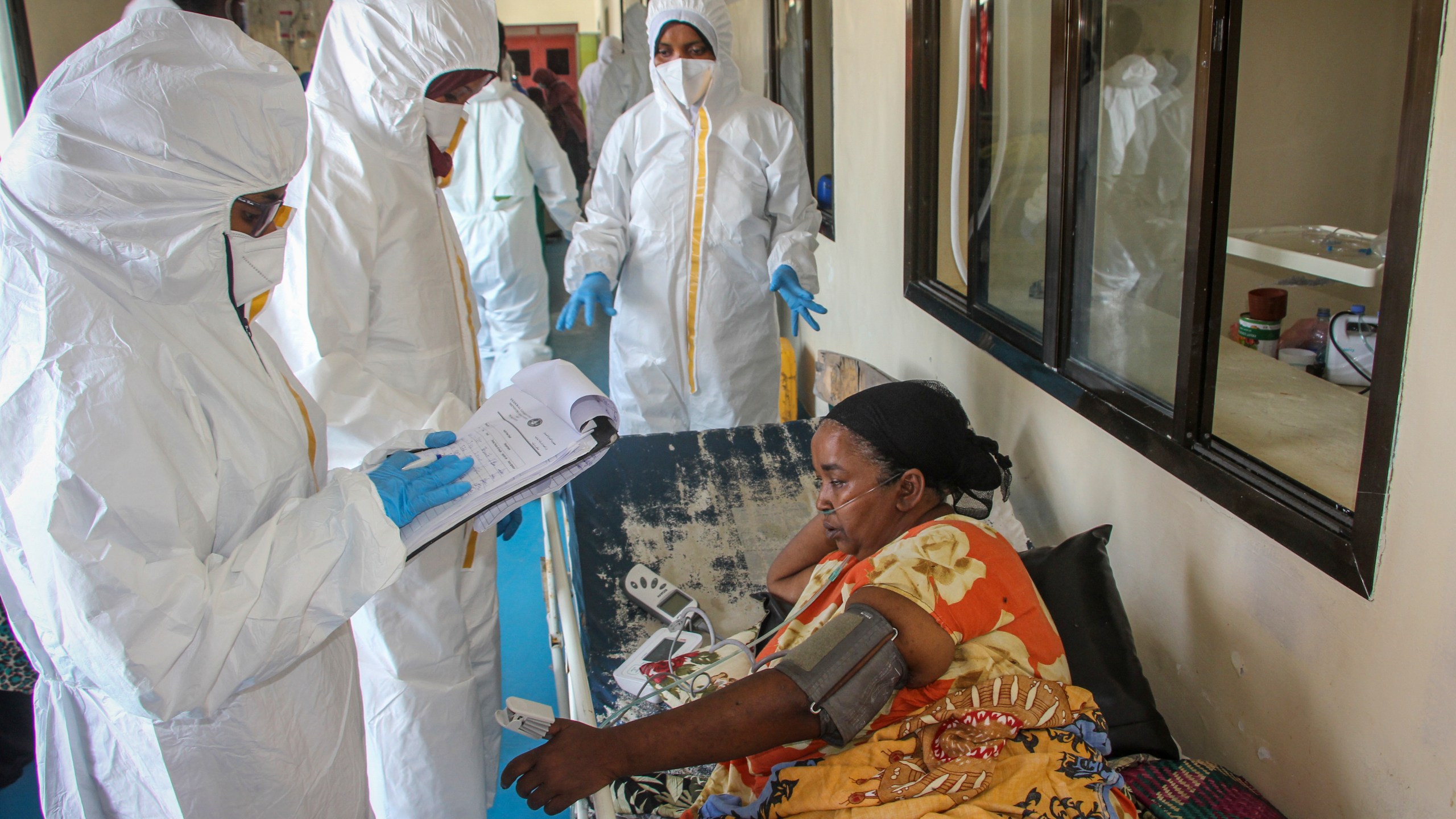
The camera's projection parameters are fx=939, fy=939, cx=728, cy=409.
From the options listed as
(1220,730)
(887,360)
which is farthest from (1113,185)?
(887,360)

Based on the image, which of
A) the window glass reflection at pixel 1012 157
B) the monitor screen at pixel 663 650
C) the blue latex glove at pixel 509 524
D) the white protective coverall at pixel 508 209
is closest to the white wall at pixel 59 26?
the white protective coverall at pixel 508 209

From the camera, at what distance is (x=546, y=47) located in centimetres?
1113

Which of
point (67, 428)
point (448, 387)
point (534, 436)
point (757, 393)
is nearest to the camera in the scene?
point (67, 428)

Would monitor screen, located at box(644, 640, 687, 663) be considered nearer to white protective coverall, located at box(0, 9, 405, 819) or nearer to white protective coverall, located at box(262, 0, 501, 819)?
white protective coverall, located at box(262, 0, 501, 819)

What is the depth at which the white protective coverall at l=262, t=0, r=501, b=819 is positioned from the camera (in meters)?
1.60

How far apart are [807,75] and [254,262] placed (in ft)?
10.9

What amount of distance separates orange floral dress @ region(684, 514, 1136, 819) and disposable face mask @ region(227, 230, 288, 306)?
0.85 metres

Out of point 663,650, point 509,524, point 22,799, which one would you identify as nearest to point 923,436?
point 663,650

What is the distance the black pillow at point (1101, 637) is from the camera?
1337 millimetres

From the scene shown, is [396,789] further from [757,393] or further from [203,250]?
[757,393]

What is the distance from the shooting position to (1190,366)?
1.38 metres

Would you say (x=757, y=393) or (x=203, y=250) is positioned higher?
(x=203, y=250)

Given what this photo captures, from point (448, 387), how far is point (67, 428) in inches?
38.0

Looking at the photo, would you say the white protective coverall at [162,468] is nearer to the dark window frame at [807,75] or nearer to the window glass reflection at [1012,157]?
the window glass reflection at [1012,157]
